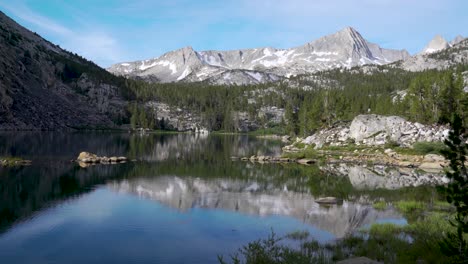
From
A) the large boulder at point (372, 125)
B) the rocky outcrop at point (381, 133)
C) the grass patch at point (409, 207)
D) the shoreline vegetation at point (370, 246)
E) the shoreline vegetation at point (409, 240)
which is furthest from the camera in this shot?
the large boulder at point (372, 125)

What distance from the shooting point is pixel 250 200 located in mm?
45969

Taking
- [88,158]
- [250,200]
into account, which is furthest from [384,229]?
[88,158]

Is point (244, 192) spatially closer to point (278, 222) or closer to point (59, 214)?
point (278, 222)

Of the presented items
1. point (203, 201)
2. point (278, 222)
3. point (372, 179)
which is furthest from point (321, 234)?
point (372, 179)

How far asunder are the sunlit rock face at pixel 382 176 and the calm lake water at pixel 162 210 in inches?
16.5

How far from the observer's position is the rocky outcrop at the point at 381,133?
94250mm

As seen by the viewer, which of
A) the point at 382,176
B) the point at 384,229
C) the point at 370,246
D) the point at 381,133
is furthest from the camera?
the point at 381,133

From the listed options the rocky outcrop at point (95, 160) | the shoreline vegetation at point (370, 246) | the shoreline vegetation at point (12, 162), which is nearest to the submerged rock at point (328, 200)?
the shoreline vegetation at point (370, 246)

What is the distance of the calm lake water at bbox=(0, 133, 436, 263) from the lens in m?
27.0

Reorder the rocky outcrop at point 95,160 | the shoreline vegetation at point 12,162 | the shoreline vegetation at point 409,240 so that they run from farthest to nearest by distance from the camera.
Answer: the rocky outcrop at point 95,160 < the shoreline vegetation at point 12,162 < the shoreline vegetation at point 409,240

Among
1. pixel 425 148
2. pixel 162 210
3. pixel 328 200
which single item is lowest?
pixel 162 210

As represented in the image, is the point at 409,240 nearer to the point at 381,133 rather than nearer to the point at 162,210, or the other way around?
the point at 162,210

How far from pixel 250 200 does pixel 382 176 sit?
97.8 feet

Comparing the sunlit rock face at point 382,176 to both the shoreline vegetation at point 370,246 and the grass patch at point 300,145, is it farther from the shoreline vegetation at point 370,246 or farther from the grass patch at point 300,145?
the grass patch at point 300,145
